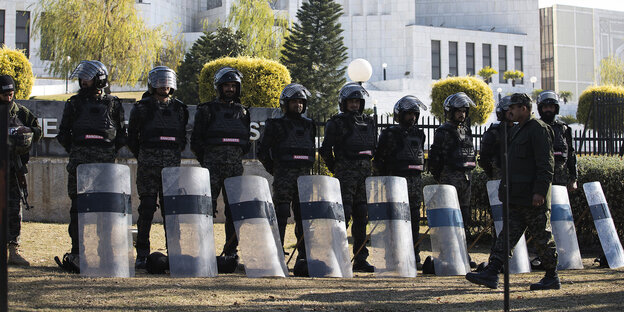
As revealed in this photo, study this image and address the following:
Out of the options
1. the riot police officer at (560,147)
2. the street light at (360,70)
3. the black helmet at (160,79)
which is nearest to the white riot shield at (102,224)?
the black helmet at (160,79)

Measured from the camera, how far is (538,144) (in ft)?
25.4

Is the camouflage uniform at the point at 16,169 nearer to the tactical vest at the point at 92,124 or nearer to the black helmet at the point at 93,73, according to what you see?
the tactical vest at the point at 92,124

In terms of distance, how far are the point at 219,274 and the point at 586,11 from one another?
9216cm

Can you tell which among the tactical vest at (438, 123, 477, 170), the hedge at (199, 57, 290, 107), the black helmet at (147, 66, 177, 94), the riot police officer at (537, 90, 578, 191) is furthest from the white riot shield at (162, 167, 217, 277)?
the hedge at (199, 57, 290, 107)

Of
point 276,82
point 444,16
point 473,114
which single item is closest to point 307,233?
point 276,82

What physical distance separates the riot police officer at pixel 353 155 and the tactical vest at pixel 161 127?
178 cm

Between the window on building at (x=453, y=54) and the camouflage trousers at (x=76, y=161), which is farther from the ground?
the window on building at (x=453, y=54)

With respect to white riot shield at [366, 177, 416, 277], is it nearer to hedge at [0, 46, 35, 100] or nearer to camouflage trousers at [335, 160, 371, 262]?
camouflage trousers at [335, 160, 371, 262]

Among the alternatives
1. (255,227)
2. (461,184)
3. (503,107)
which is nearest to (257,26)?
(503,107)

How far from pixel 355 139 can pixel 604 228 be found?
3.36 meters

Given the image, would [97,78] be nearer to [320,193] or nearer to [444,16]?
[320,193]

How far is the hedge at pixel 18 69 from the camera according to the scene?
19.1 meters

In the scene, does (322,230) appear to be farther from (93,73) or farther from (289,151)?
(93,73)

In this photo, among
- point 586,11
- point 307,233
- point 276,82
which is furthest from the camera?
point 586,11
